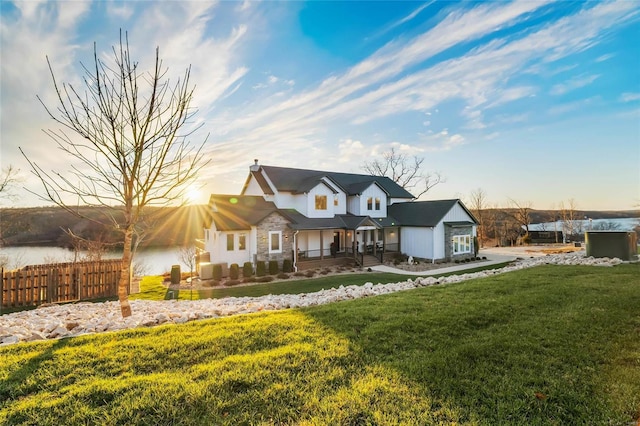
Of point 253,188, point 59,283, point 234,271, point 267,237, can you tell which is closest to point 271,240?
point 267,237

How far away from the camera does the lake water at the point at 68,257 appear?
86.5 ft

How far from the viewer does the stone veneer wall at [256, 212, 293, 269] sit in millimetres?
19406

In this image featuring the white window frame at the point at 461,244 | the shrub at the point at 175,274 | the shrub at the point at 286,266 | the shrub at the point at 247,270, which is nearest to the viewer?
the shrub at the point at 175,274

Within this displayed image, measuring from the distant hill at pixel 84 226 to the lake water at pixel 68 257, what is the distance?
1.34 metres

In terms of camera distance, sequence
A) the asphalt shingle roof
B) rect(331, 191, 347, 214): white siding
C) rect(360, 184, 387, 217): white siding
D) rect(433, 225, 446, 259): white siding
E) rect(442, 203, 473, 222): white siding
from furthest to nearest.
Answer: rect(360, 184, 387, 217): white siding → rect(331, 191, 347, 214): white siding → rect(442, 203, 473, 222): white siding → the asphalt shingle roof → rect(433, 225, 446, 259): white siding

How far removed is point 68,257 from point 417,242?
32.3 m

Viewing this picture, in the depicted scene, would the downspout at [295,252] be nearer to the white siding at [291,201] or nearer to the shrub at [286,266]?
the shrub at [286,266]

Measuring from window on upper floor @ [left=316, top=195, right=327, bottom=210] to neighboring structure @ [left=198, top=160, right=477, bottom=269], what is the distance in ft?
0.15

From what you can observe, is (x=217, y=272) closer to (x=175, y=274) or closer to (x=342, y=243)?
(x=175, y=274)

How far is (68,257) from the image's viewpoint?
91.2 ft

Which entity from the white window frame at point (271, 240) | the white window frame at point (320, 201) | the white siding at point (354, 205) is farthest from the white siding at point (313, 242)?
the white siding at point (354, 205)

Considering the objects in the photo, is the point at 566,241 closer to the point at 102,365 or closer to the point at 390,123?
the point at 390,123

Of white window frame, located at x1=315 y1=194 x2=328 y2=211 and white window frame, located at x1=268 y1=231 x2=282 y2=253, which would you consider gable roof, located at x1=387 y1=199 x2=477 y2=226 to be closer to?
white window frame, located at x1=315 y1=194 x2=328 y2=211

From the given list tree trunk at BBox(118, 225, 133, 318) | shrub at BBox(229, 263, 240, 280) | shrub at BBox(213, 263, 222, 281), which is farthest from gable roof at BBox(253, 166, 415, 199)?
tree trunk at BBox(118, 225, 133, 318)
